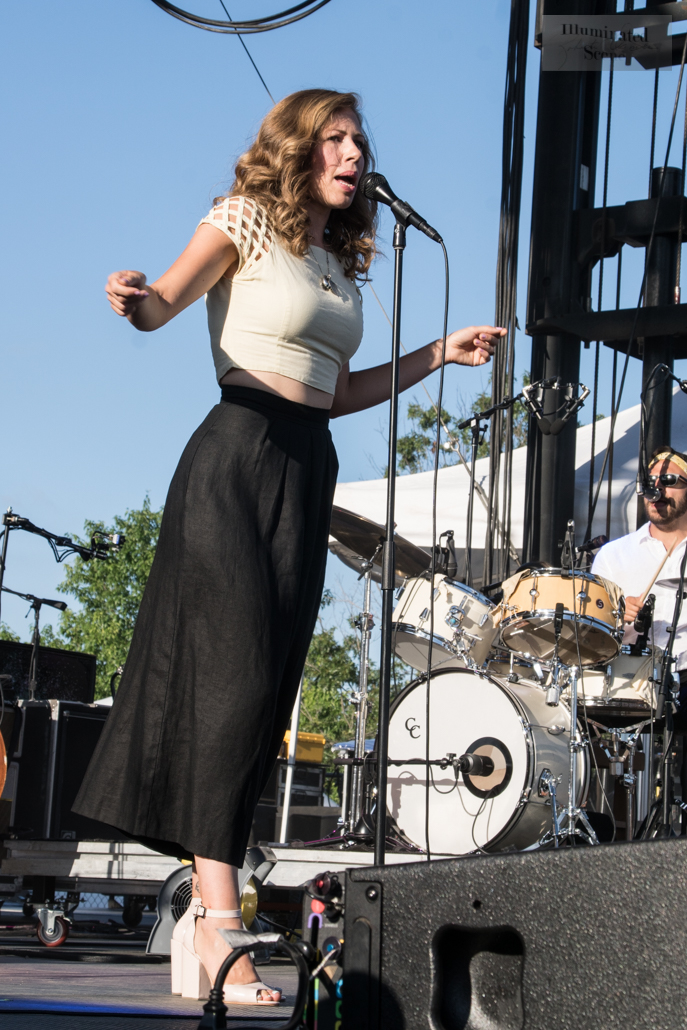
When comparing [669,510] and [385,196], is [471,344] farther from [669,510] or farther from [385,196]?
[669,510]

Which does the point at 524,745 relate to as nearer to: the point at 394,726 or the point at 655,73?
the point at 394,726

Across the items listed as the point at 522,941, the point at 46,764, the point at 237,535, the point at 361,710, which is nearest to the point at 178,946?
the point at 237,535

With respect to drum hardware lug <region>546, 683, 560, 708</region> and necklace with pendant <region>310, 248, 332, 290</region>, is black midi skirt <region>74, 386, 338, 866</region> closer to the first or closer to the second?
necklace with pendant <region>310, 248, 332, 290</region>

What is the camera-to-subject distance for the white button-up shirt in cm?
495

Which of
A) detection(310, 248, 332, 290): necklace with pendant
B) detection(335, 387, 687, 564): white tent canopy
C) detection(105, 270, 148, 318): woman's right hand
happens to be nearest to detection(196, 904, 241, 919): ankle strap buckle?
detection(105, 270, 148, 318): woman's right hand

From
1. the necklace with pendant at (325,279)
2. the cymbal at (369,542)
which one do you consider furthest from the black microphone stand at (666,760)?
the necklace with pendant at (325,279)

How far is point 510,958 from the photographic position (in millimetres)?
1191

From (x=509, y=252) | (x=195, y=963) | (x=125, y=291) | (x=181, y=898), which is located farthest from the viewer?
(x=509, y=252)

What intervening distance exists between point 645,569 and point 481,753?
4.27 feet

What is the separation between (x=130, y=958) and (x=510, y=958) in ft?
7.80

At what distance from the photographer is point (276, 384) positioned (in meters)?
2.01

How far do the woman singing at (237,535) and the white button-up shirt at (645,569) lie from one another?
3.16m

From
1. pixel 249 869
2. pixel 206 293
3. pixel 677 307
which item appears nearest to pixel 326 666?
pixel 677 307

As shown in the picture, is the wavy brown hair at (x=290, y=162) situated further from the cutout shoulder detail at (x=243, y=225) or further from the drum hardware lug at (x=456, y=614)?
the drum hardware lug at (x=456, y=614)
